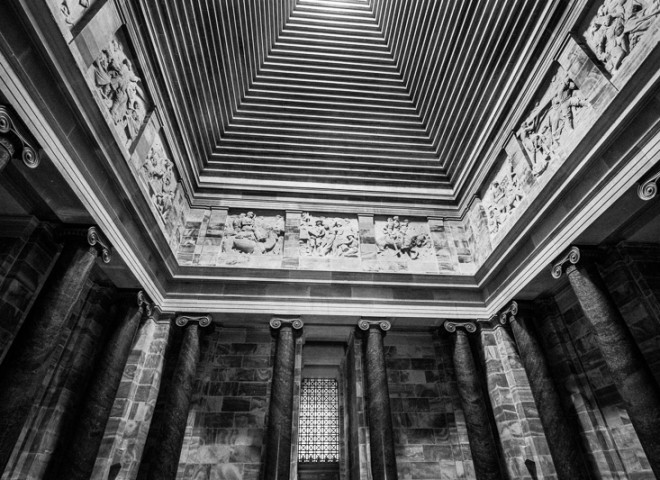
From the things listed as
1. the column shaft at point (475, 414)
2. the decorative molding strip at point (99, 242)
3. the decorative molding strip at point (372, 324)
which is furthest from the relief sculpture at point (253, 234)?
the column shaft at point (475, 414)

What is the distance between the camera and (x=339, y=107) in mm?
9781

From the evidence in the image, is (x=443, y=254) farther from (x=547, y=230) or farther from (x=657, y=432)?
(x=657, y=432)

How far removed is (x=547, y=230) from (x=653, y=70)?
9.04ft

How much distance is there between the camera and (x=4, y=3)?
139 inches

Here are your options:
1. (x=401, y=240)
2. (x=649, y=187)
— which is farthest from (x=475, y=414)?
(x=649, y=187)

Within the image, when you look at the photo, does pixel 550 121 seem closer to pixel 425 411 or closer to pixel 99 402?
pixel 425 411

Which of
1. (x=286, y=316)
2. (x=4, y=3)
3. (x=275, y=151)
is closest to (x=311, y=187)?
(x=275, y=151)

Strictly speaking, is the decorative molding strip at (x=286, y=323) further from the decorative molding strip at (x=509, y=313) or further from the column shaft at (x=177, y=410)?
the decorative molding strip at (x=509, y=313)

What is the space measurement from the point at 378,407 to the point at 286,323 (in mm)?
2448

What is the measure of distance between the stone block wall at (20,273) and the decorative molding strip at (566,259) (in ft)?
26.3

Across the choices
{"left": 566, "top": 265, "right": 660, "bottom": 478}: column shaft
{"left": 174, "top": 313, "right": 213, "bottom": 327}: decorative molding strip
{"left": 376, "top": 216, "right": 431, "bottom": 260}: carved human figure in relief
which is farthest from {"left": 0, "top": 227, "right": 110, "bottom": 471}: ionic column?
{"left": 566, "top": 265, "right": 660, "bottom": 478}: column shaft

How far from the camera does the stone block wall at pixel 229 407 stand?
23.9 feet

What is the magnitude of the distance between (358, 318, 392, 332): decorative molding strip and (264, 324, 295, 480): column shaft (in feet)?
4.90

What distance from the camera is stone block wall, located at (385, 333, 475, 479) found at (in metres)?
7.67
